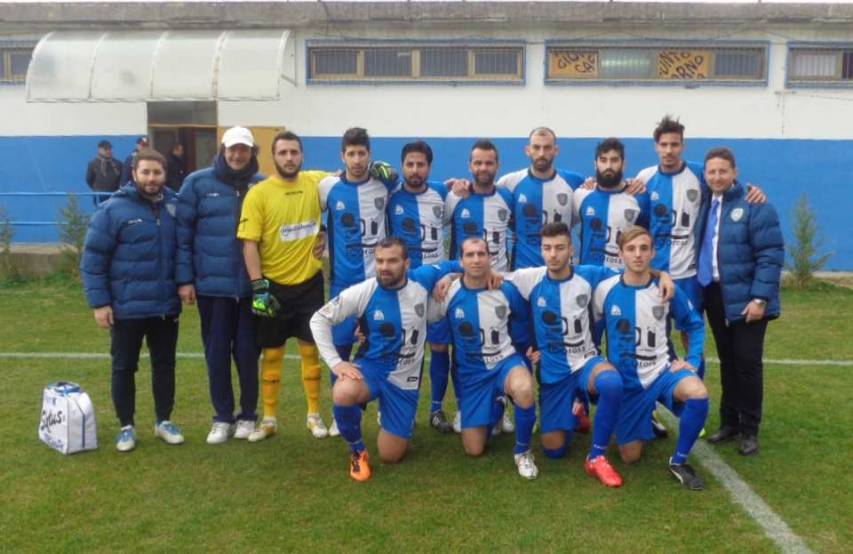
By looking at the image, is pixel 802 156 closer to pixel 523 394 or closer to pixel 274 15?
pixel 274 15

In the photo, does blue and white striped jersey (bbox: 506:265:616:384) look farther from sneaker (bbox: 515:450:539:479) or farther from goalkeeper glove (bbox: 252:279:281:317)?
goalkeeper glove (bbox: 252:279:281:317)

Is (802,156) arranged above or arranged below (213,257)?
above

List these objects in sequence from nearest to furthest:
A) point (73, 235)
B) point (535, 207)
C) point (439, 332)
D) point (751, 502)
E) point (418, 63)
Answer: point (751, 502) → point (439, 332) → point (535, 207) → point (73, 235) → point (418, 63)

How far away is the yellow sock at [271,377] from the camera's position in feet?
17.2

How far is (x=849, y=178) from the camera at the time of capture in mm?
13297

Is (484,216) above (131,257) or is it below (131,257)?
above

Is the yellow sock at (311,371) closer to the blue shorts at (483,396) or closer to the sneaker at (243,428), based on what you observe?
the sneaker at (243,428)

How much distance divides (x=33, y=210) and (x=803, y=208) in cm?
1248

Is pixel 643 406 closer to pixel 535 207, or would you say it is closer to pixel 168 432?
pixel 535 207

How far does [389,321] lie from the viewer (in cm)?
471

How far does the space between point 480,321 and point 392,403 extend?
72 centimetres

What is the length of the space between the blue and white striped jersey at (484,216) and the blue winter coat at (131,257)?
1796 mm

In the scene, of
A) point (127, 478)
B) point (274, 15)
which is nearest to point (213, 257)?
point (127, 478)

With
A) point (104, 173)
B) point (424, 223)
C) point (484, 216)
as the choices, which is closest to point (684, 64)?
point (484, 216)
